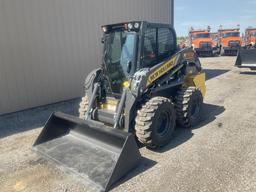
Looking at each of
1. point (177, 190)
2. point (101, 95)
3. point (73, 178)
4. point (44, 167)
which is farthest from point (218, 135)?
point (44, 167)

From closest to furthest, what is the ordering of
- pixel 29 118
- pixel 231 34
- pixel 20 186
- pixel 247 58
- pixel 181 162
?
pixel 20 186, pixel 181 162, pixel 29 118, pixel 247 58, pixel 231 34

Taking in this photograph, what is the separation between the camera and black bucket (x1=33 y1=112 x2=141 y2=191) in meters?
4.14

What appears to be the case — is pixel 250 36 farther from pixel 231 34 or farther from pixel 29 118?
pixel 29 118

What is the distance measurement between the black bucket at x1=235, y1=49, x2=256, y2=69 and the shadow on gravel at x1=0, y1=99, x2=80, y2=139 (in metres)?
9.01

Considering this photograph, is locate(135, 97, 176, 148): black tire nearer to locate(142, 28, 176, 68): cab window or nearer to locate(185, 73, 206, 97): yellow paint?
locate(142, 28, 176, 68): cab window

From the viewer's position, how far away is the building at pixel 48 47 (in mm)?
8203

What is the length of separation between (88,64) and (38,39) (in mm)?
2365

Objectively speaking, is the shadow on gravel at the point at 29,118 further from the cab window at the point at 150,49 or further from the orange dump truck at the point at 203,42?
the orange dump truck at the point at 203,42

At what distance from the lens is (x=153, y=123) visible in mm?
4957

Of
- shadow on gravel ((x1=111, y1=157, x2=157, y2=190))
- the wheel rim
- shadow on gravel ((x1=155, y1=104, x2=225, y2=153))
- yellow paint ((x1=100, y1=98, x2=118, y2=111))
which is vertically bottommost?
shadow on gravel ((x1=111, y1=157, x2=157, y2=190))

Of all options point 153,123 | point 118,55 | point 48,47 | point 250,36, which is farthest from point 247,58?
point 250,36

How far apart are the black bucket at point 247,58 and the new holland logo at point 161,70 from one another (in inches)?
337

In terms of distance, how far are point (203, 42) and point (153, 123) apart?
2076cm

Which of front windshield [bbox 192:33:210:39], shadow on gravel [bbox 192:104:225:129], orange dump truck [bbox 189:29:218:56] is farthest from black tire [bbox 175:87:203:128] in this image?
front windshield [bbox 192:33:210:39]
